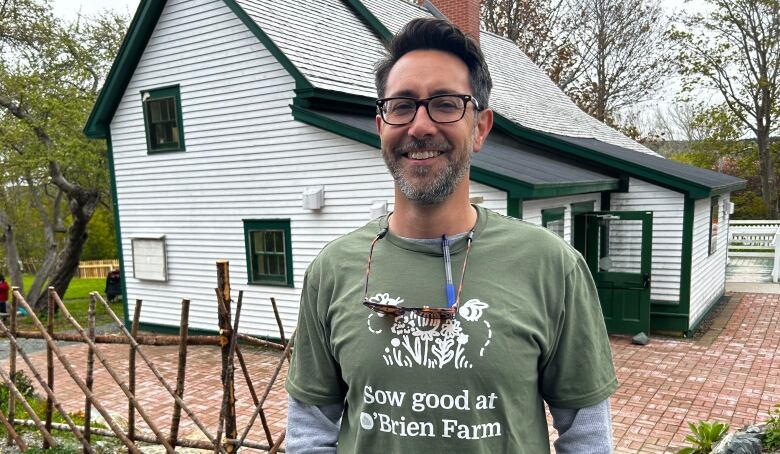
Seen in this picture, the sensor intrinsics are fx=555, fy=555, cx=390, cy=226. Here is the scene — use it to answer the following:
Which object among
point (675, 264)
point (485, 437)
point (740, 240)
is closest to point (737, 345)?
point (675, 264)

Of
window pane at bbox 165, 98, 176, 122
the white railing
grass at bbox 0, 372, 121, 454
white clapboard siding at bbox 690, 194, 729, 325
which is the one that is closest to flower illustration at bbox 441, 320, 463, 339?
grass at bbox 0, 372, 121, 454

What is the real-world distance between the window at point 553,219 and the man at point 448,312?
6.73 metres

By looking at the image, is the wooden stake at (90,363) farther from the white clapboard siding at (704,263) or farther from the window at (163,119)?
the white clapboard siding at (704,263)

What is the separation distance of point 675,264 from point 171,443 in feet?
28.3

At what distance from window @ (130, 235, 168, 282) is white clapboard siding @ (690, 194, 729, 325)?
9.97 metres

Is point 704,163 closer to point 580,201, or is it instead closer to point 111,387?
point 580,201

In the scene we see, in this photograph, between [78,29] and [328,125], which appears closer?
[328,125]

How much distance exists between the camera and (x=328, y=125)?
336 inches

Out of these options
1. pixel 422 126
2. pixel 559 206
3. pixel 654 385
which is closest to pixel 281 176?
pixel 559 206

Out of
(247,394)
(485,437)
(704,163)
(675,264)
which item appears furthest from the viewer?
(704,163)

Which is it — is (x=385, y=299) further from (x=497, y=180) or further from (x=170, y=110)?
(x=170, y=110)

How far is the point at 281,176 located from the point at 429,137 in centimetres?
795

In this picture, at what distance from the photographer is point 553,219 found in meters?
8.62

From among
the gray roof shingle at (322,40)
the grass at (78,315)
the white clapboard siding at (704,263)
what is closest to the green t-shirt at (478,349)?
the gray roof shingle at (322,40)
